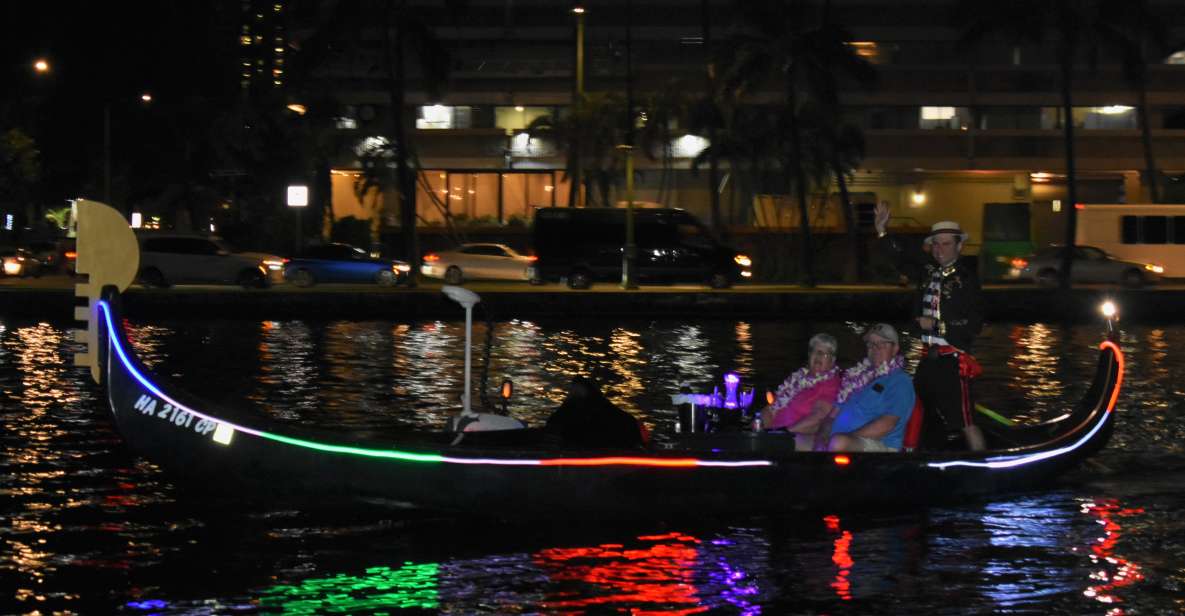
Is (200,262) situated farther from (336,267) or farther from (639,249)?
(639,249)

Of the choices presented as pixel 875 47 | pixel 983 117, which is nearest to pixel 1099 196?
pixel 983 117

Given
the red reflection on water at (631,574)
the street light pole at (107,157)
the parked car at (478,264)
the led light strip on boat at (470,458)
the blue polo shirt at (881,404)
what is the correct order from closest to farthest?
the red reflection on water at (631,574) → the led light strip on boat at (470,458) → the blue polo shirt at (881,404) → the parked car at (478,264) → the street light pole at (107,157)

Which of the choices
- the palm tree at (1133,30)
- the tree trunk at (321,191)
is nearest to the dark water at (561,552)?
the palm tree at (1133,30)

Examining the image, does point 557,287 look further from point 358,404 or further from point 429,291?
point 358,404

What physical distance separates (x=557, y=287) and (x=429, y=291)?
605 centimetres

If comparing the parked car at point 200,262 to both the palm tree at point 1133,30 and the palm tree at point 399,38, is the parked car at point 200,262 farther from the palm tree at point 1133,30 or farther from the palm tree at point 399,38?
the palm tree at point 1133,30

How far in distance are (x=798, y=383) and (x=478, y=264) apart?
3544cm

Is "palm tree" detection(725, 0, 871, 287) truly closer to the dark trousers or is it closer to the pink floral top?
the dark trousers

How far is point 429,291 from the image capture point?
3897 centimetres

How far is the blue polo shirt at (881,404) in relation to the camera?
40.5ft

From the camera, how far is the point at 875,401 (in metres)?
12.5

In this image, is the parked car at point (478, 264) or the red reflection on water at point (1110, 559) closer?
the red reflection on water at point (1110, 559)

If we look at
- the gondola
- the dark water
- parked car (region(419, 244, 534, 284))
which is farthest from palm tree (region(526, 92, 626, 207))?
the gondola

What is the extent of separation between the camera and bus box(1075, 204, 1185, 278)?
52.0 meters
